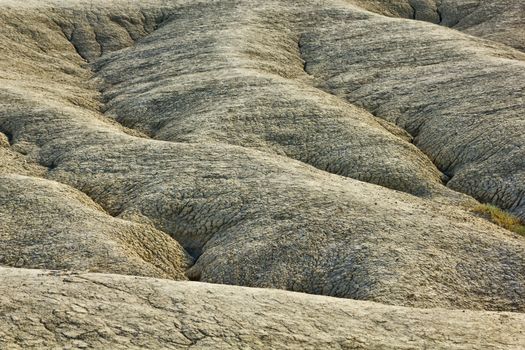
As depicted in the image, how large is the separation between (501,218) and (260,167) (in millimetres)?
11493

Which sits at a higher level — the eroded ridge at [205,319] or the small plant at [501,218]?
the eroded ridge at [205,319]

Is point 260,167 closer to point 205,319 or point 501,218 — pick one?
point 501,218

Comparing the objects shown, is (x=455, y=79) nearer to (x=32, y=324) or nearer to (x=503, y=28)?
(x=503, y=28)

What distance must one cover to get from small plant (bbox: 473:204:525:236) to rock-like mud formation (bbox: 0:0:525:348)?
860mm

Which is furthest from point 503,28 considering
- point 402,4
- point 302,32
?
point 302,32

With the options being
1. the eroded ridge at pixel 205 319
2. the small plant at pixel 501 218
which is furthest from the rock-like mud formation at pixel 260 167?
the small plant at pixel 501 218

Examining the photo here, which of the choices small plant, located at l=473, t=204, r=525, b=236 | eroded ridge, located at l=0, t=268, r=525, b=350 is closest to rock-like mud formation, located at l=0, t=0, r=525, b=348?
eroded ridge, located at l=0, t=268, r=525, b=350

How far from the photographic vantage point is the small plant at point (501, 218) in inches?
1454

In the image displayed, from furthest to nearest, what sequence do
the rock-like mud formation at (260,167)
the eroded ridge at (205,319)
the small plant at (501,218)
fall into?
the small plant at (501,218), the rock-like mud formation at (260,167), the eroded ridge at (205,319)

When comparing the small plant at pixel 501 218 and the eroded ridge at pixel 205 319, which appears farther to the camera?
the small plant at pixel 501 218

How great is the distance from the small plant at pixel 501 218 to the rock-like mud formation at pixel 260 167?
860 millimetres

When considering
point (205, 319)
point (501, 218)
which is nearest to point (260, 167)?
point (501, 218)

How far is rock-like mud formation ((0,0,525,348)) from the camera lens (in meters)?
25.7

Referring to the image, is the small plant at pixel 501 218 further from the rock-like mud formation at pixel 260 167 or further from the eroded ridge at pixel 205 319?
the eroded ridge at pixel 205 319
